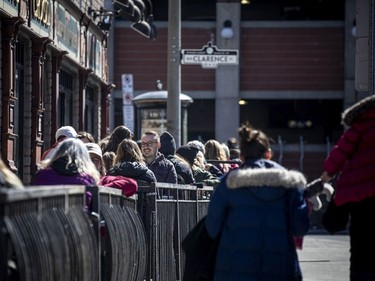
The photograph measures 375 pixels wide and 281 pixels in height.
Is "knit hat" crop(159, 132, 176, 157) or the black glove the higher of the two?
"knit hat" crop(159, 132, 176, 157)

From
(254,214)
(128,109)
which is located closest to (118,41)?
(128,109)

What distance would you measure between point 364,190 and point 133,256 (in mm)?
2728

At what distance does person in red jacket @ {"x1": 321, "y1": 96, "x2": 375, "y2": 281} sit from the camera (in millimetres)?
7578

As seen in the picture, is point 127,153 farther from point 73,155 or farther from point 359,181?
point 359,181

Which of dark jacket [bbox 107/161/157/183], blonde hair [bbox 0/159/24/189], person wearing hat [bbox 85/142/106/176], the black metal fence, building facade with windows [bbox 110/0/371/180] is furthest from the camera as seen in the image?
building facade with windows [bbox 110/0/371/180]

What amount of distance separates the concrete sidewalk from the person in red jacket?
777 cm

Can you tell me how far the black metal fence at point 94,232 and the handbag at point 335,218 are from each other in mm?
1611

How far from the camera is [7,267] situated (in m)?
6.03

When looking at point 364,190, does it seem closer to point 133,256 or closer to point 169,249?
point 133,256

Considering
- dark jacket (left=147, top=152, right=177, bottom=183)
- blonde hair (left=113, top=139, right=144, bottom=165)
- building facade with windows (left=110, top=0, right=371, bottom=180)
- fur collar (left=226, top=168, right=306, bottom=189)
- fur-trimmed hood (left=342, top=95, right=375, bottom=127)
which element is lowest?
dark jacket (left=147, top=152, right=177, bottom=183)

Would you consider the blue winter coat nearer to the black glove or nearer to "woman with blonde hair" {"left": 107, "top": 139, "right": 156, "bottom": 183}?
the black glove

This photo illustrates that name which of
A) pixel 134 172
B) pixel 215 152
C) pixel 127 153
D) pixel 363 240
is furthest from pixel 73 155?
pixel 215 152

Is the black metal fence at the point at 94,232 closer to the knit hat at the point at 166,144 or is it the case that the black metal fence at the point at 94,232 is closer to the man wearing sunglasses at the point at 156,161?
the man wearing sunglasses at the point at 156,161

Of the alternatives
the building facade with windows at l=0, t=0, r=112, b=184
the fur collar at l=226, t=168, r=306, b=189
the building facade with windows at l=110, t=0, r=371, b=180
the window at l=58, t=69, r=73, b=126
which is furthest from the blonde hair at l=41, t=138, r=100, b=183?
the building facade with windows at l=110, t=0, r=371, b=180
